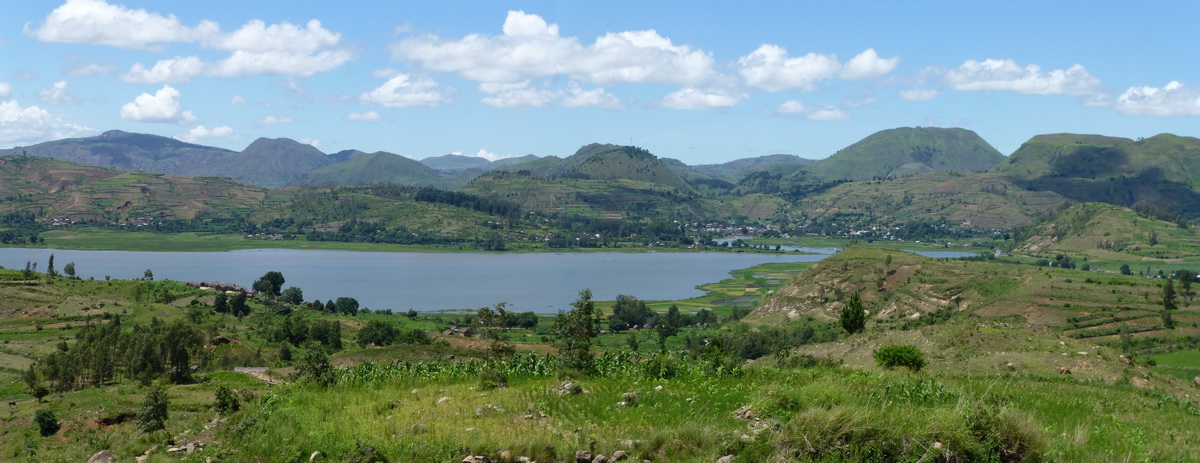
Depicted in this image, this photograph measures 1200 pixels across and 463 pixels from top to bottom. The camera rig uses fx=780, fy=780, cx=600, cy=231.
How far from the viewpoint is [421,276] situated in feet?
545

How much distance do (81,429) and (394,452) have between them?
2471cm

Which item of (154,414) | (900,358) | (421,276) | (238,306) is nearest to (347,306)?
(238,306)

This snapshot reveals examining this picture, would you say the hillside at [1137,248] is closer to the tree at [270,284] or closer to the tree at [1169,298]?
the tree at [1169,298]

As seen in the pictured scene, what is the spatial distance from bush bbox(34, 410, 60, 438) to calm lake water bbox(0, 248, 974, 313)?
8447 centimetres

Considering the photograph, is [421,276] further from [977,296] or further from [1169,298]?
[1169,298]

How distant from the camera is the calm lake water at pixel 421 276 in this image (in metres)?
130

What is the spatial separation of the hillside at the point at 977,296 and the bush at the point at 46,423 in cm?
5206

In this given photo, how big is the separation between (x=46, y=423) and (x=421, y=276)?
5353 inches

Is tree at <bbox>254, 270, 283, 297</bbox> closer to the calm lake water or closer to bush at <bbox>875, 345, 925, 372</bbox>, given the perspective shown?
the calm lake water

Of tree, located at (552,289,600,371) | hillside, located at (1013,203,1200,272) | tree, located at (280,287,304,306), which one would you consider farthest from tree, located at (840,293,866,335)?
hillside, located at (1013,203,1200,272)

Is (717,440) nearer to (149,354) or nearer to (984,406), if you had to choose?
(984,406)

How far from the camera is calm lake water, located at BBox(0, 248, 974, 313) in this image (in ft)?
428

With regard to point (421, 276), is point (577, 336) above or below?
above

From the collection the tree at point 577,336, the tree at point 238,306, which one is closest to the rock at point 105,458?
the tree at point 577,336
